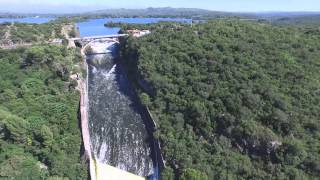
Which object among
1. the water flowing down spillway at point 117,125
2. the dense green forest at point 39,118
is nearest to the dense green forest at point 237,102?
the water flowing down spillway at point 117,125

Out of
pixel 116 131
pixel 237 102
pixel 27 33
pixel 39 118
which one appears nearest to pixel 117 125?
pixel 116 131

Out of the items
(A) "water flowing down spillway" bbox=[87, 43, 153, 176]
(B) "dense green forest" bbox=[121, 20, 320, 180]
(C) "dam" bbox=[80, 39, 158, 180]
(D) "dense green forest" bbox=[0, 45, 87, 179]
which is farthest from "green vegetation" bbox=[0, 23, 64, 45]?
(B) "dense green forest" bbox=[121, 20, 320, 180]

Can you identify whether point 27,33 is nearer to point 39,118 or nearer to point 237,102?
point 39,118

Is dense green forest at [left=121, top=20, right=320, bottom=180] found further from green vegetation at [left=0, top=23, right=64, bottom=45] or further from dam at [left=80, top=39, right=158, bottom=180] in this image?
green vegetation at [left=0, top=23, right=64, bottom=45]

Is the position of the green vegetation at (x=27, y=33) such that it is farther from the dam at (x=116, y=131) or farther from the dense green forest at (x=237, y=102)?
the dense green forest at (x=237, y=102)

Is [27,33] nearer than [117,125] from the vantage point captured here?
No

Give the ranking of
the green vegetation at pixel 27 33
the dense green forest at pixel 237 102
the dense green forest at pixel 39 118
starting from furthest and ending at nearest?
1. the green vegetation at pixel 27 33
2. the dense green forest at pixel 39 118
3. the dense green forest at pixel 237 102

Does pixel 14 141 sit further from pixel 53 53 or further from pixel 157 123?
pixel 53 53
